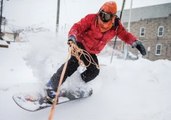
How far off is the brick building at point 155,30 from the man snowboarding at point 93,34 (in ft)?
81.5

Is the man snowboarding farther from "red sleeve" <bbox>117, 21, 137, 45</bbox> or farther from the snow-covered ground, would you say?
the snow-covered ground

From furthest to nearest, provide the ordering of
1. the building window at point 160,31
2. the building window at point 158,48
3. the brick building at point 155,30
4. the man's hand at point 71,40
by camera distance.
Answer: the building window at point 160,31
the building window at point 158,48
the brick building at point 155,30
the man's hand at point 71,40

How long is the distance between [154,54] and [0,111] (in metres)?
26.7

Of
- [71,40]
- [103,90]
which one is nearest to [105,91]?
[103,90]

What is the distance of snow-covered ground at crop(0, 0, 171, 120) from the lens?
3180 millimetres

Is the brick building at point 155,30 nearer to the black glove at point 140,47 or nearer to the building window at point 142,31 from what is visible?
the building window at point 142,31

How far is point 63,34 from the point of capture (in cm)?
476

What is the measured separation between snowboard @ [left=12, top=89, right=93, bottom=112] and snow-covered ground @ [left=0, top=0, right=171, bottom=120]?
4.4 inches

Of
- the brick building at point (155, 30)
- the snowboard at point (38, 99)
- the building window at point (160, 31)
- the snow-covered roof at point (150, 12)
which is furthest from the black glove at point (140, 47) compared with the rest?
the snow-covered roof at point (150, 12)

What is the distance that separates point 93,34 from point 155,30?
27.3 m

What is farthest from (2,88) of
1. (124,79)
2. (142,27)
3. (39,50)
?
(142,27)

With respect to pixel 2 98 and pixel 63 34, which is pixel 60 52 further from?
pixel 2 98

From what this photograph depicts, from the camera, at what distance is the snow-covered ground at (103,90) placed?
318cm

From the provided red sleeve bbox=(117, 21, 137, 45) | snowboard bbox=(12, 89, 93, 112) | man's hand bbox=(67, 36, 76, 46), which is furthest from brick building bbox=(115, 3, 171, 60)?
man's hand bbox=(67, 36, 76, 46)
